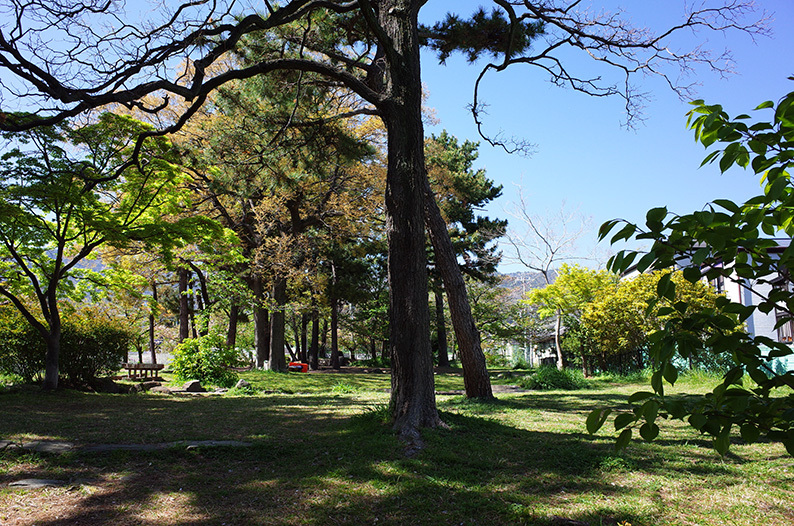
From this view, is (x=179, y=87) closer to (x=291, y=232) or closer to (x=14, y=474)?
(x=14, y=474)

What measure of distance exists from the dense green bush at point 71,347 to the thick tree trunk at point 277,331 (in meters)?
8.19

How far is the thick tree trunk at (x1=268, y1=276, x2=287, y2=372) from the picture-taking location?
19.6m

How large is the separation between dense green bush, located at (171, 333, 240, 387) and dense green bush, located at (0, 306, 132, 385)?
161cm

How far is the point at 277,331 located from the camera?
790 inches

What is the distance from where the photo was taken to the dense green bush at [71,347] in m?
9.99

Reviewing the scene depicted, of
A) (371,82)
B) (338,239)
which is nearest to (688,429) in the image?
(371,82)

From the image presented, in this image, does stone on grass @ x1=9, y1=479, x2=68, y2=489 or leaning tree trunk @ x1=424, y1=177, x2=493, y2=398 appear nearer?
Answer: stone on grass @ x1=9, y1=479, x2=68, y2=489

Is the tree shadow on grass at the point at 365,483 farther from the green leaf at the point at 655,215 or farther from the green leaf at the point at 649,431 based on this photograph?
the green leaf at the point at 655,215

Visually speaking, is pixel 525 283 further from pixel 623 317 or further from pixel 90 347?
pixel 90 347

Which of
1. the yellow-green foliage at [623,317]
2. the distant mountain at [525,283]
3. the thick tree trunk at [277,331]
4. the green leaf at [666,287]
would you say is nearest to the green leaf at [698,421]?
the green leaf at [666,287]

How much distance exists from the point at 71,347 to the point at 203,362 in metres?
3.30

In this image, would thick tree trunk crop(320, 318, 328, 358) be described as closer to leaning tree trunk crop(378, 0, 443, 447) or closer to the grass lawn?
the grass lawn

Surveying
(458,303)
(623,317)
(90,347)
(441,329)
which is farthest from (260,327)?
(458,303)

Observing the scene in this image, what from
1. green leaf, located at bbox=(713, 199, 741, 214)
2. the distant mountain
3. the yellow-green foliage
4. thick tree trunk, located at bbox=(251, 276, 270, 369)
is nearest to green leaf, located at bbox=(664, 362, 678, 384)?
green leaf, located at bbox=(713, 199, 741, 214)
